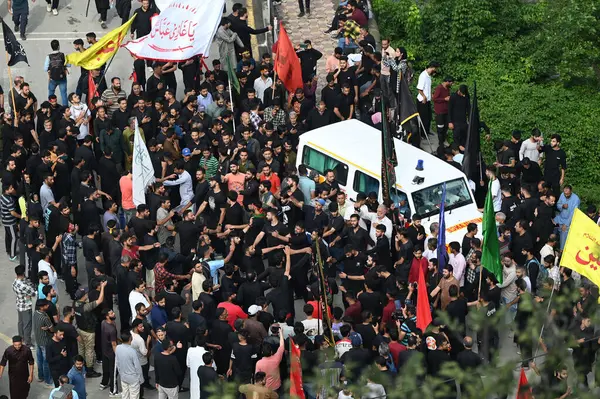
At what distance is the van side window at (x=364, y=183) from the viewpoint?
22625 mm

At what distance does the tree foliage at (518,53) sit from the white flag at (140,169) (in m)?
7.56

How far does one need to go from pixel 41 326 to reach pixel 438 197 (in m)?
6.73

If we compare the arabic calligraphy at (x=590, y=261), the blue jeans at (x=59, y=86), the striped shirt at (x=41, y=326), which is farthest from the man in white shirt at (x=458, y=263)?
the blue jeans at (x=59, y=86)

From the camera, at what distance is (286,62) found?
2533cm

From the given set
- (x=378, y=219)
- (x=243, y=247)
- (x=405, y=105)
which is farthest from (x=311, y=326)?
(x=405, y=105)

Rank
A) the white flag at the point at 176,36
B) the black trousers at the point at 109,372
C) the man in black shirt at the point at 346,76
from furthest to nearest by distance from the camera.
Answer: the man in black shirt at the point at 346,76
the white flag at the point at 176,36
the black trousers at the point at 109,372

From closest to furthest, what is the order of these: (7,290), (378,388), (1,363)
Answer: (378,388), (1,363), (7,290)

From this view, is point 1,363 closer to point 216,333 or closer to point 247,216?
point 216,333

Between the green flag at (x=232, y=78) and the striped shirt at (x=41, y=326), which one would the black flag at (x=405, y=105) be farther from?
the striped shirt at (x=41, y=326)

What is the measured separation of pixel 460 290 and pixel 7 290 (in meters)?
7.33

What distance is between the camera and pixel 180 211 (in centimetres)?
2297

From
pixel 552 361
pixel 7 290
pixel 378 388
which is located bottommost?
pixel 7 290

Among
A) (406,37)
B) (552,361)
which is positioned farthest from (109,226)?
(406,37)

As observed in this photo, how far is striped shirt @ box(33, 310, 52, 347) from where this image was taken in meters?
19.6
